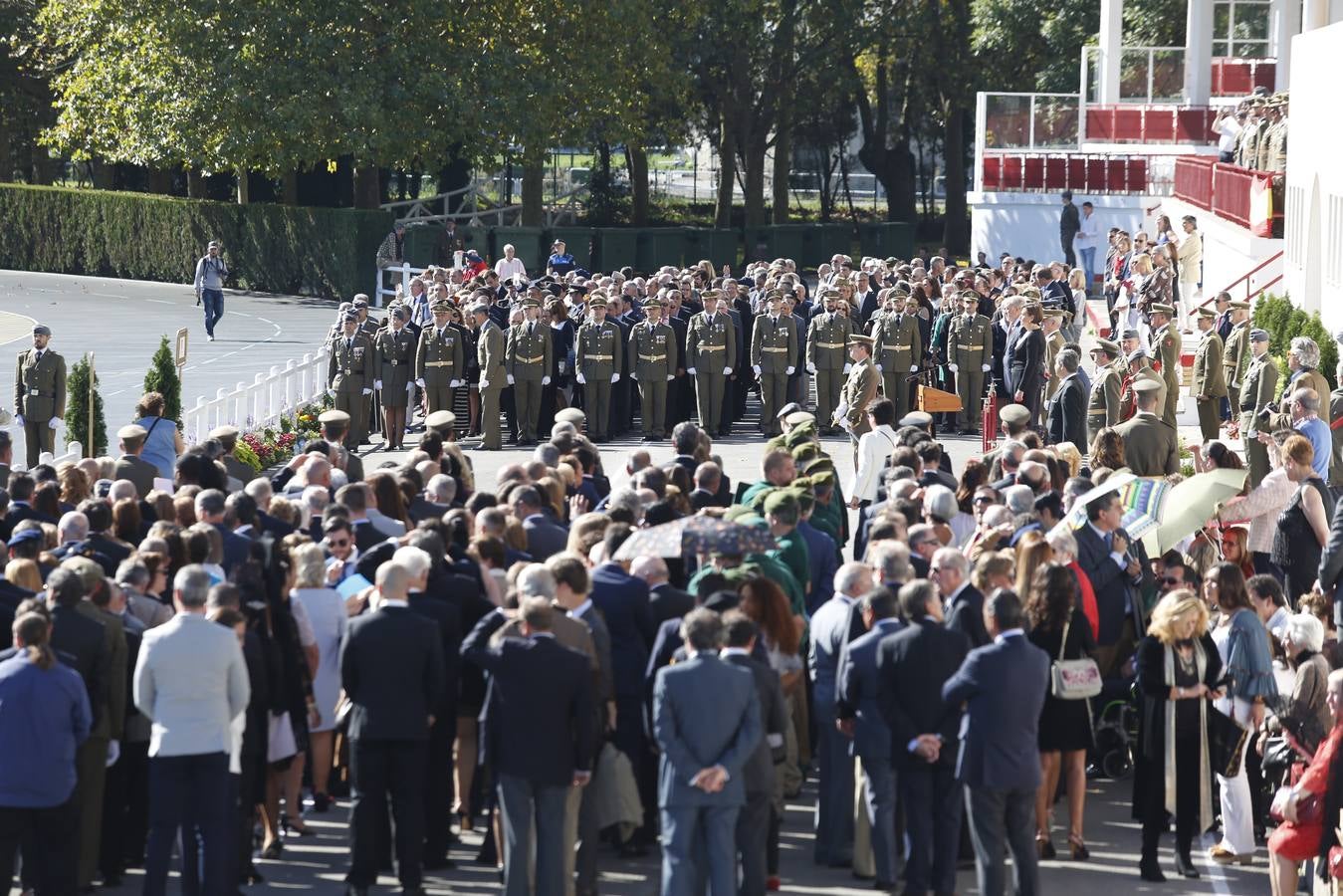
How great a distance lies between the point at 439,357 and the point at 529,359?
1.05m

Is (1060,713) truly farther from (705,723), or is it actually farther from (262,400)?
→ (262,400)

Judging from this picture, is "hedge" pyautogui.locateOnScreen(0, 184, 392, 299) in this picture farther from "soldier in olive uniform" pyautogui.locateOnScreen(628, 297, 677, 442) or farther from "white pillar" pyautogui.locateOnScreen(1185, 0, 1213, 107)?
"soldier in olive uniform" pyautogui.locateOnScreen(628, 297, 677, 442)

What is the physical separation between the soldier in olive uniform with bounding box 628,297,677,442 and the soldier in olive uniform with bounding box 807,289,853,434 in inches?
66.0

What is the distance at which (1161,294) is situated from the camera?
2856cm

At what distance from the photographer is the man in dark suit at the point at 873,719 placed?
31.6ft

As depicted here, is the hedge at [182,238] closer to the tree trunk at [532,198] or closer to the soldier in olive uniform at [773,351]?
the tree trunk at [532,198]

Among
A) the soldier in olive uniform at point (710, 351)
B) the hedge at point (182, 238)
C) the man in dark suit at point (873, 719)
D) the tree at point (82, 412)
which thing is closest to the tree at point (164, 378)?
the tree at point (82, 412)

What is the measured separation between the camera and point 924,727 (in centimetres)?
956

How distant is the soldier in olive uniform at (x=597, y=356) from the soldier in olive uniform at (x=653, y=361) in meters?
0.23

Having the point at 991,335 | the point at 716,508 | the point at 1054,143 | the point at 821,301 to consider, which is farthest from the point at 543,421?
the point at 1054,143

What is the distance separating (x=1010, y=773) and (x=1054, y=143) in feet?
125

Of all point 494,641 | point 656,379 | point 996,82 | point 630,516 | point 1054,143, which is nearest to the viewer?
point 494,641

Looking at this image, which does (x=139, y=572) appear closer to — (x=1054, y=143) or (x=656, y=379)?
(x=656, y=379)

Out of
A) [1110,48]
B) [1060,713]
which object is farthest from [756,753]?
[1110,48]
